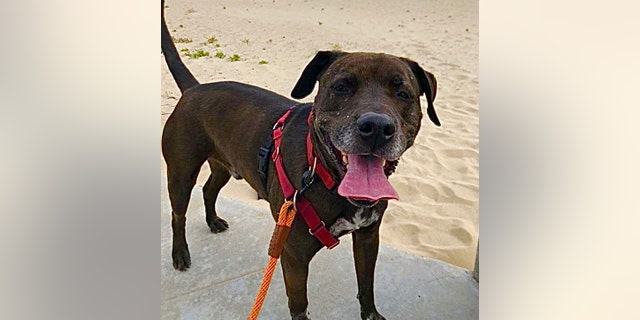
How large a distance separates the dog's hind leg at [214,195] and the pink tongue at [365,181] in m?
1.41

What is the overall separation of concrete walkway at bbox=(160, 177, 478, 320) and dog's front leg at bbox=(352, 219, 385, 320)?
0.08 metres

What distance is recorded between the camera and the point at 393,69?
188 cm

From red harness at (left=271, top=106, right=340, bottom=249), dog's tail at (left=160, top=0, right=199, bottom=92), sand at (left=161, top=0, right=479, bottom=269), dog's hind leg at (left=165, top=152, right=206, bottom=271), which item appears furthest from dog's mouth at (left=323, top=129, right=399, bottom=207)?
sand at (left=161, top=0, right=479, bottom=269)

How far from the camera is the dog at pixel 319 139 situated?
169 cm

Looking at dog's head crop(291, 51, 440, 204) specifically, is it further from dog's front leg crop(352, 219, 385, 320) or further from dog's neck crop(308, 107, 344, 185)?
dog's front leg crop(352, 219, 385, 320)

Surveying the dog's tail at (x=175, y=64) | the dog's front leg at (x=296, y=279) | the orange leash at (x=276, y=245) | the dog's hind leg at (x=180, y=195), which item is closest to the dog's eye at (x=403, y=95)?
the orange leash at (x=276, y=245)

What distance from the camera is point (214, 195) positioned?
304cm
